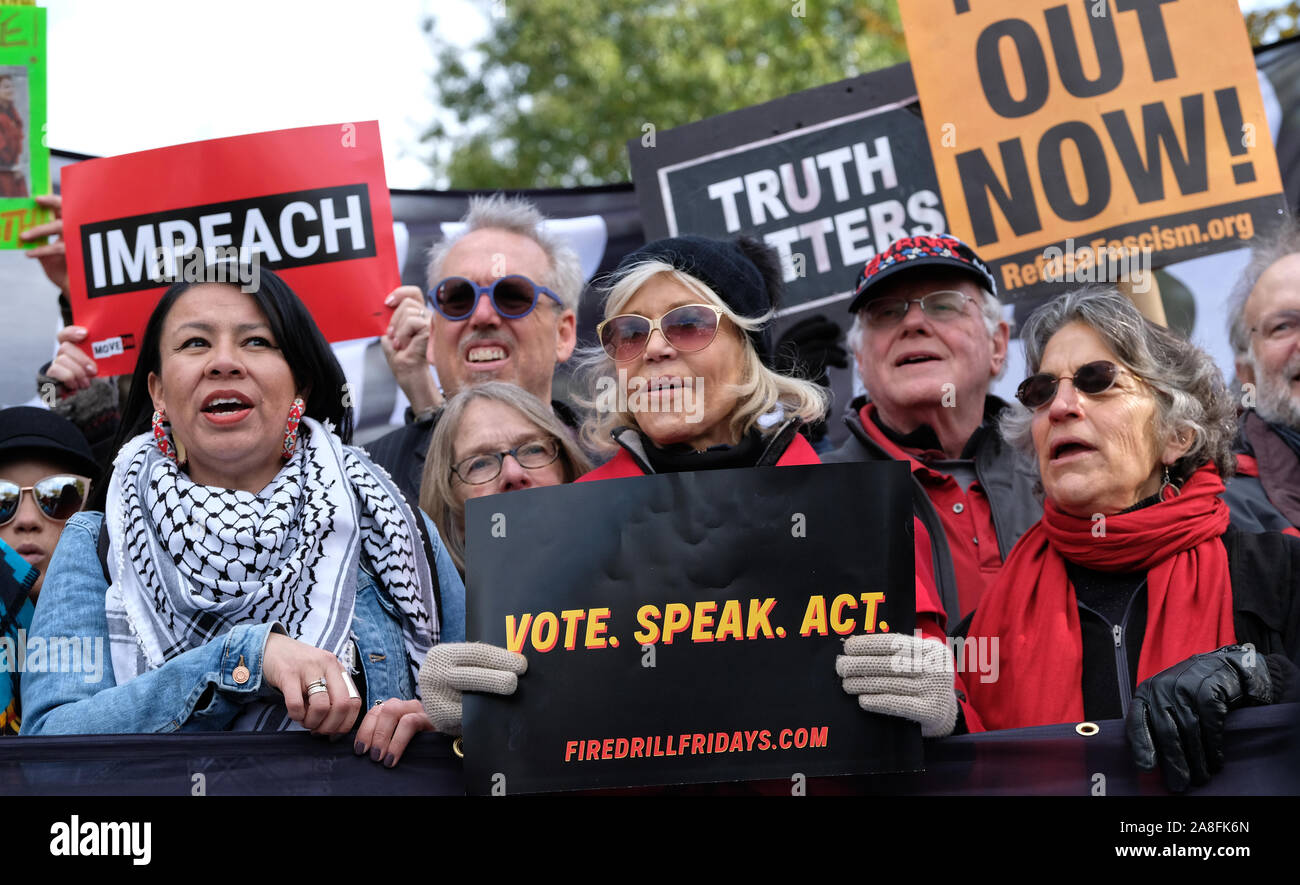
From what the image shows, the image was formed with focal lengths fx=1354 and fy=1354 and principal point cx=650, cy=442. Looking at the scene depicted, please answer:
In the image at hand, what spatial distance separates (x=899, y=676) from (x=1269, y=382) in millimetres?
2301

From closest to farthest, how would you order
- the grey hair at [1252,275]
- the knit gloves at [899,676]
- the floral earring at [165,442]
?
the knit gloves at [899,676], the floral earring at [165,442], the grey hair at [1252,275]

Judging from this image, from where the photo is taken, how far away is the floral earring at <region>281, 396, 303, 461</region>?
311cm

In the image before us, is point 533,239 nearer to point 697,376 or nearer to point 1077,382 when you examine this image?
point 697,376

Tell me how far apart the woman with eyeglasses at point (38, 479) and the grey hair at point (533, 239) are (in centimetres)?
131

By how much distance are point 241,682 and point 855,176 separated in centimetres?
305

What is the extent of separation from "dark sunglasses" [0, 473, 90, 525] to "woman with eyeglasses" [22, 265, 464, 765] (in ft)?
2.10

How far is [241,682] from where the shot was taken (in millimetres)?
2617

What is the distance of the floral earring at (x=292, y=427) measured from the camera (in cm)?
311

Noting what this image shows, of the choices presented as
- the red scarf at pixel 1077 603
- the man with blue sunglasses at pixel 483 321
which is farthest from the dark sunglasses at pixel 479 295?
the red scarf at pixel 1077 603

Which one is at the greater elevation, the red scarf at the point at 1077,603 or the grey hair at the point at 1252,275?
the grey hair at the point at 1252,275
